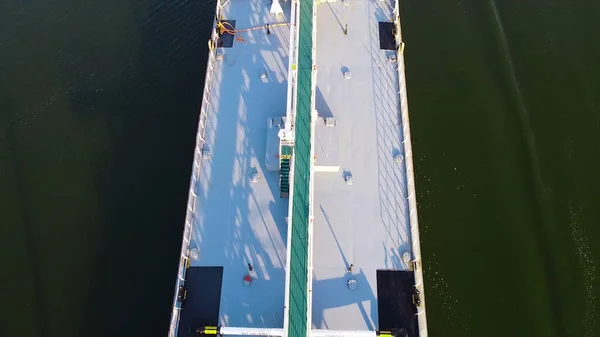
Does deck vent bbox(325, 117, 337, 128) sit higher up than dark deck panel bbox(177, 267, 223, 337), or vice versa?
deck vent bbox(325, 117, 337, 128)

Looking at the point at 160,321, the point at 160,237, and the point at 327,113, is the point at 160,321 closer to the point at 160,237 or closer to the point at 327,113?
the point at 160,237

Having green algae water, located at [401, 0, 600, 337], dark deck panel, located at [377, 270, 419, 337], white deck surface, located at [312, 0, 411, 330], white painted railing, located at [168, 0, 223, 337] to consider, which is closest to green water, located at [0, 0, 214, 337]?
white painted railing, located at [168, 0, 223, 337]

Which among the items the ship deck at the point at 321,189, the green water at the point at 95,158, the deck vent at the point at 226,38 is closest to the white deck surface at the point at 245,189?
the ship deck at the point at 321,189

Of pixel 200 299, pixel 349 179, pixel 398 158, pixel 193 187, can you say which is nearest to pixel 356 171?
pixel 349 179

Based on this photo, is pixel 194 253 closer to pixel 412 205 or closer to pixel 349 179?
pixel 349 179

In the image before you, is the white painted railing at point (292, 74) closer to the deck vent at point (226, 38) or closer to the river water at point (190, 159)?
the deck vent at point (226, 38)

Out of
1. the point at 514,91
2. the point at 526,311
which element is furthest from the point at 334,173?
the point at 514,91

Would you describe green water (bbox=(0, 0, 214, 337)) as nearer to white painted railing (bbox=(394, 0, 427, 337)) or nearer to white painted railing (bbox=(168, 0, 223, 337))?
white painted railing (bbox=(168, 0, 223, 337))
